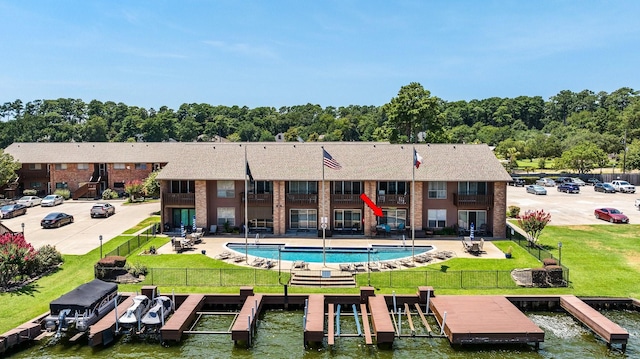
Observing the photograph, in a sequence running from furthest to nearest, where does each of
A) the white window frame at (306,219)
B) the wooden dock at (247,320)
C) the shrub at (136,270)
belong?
the white window frame at (306,219) → the shrub at (136,270) → the wooden dock at (247,320)

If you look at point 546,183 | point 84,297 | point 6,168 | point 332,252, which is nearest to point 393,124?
point 546,183

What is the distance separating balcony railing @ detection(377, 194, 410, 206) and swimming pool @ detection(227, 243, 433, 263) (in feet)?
14.8

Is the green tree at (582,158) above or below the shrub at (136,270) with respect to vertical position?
above

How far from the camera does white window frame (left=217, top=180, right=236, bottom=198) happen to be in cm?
3990

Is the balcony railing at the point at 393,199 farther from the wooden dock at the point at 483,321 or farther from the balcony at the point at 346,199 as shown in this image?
the wooden dock at the point at 483,321

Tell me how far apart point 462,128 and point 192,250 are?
124 meters

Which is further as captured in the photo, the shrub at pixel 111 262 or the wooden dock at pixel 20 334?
the shrub at pixel 111 262

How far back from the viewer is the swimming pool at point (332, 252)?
32.6m

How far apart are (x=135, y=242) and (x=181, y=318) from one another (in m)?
15.0

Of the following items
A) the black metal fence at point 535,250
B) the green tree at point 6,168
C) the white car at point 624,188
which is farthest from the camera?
the white car at point 624,188

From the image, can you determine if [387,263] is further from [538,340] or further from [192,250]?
[192,250]

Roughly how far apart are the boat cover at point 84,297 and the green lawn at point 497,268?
201 cm

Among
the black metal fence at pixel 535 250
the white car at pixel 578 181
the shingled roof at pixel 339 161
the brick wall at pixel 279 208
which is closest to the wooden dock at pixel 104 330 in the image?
the brick wall at pixel 279 208

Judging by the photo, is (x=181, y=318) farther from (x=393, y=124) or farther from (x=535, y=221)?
(x=393, y=124)
